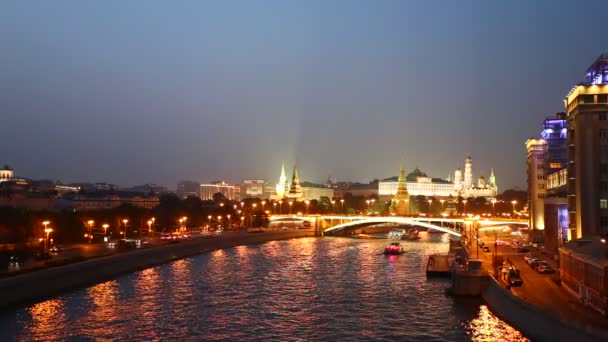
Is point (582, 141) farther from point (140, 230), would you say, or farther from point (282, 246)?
point (140, 230)

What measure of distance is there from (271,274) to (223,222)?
62.4 meters

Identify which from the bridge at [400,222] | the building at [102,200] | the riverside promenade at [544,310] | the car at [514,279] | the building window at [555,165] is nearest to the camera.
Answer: the riverside promenade at [544,310]

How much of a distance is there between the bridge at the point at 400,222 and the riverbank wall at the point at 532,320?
135ft

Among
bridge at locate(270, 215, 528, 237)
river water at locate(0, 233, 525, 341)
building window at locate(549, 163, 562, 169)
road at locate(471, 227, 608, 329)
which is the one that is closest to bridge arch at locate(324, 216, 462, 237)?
bridge at locate(270, 215, 528, 237)

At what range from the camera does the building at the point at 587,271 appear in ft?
72.2

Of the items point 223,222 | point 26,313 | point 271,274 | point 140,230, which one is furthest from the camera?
point 223,222

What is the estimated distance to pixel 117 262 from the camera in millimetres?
44500

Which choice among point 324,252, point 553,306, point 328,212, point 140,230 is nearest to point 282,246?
point 324,252

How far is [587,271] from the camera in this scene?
2397 centimetres

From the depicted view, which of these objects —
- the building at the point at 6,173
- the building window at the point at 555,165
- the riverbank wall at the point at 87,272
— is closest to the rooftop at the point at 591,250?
the riverbank wall at the point at 87,272

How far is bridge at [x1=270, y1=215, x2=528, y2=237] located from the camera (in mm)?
71812

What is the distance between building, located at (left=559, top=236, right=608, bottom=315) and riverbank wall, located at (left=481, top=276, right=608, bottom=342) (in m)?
2.00

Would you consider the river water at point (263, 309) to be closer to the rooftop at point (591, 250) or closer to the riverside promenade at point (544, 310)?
the riverside promenade at point (544, 310)

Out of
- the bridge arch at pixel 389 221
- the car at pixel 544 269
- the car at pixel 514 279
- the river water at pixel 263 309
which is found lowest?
the river water at pixel 263 309
